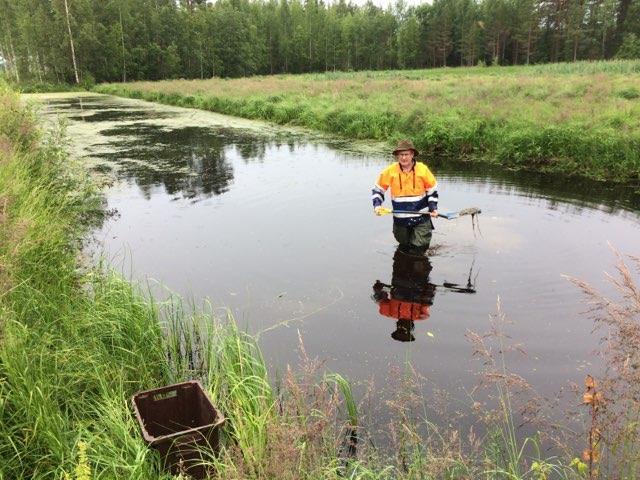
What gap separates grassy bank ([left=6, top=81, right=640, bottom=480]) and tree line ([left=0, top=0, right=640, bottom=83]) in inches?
2488

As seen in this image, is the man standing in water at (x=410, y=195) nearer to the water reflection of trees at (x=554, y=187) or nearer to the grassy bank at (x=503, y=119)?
the water reflection of trees at (x=554, y=187)

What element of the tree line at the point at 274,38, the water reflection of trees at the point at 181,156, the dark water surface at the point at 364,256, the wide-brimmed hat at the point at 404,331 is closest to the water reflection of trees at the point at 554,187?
the dark water surface at the point at 364,256

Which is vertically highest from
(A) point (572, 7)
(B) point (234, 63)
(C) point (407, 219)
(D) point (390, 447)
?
(A) point (572, 7)

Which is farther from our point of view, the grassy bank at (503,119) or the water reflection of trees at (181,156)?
the water reflection of trees at (181,156)

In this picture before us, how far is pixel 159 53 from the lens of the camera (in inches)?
2680

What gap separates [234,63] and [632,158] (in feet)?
235

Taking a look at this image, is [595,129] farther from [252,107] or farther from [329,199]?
[252,107]

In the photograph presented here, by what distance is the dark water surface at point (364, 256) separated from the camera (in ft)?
19.2

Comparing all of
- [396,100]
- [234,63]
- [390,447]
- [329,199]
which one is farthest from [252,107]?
[234,63]

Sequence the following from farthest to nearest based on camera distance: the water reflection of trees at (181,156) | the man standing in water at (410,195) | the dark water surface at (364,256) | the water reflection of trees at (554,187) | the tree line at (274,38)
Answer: the tree line at (274,38) < the water reflection of trees at (181,156) < the water reflection of trees at (554,187) < the man standing in water at (410,195) < the dark water surface at (364,256)

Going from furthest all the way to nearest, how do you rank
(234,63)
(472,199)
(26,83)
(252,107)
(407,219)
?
(234,63)
(26,83)
(252,107)
(472,199)
(407,219)

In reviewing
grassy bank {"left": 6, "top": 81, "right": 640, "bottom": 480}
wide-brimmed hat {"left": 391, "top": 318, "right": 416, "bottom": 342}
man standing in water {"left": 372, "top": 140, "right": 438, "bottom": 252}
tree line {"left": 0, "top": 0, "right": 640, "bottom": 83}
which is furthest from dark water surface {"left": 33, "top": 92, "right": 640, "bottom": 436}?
tree line {"left": 0, "top": 0, "right": 640, "bottom": 83}

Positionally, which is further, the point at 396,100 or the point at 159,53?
the point at 159,53

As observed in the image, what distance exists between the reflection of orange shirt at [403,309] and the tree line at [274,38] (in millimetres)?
63022
